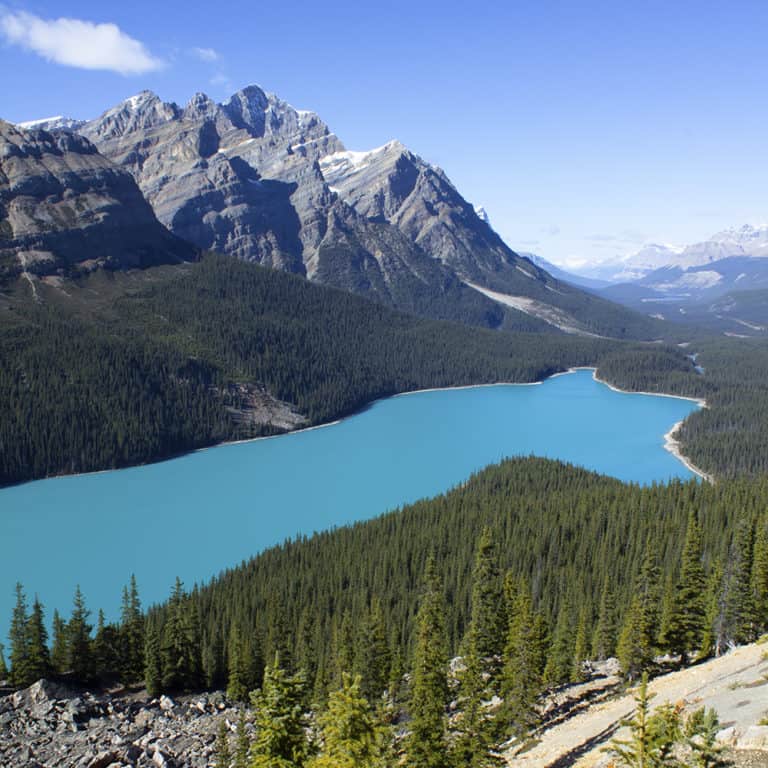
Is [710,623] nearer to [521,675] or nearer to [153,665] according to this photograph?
[521,675]

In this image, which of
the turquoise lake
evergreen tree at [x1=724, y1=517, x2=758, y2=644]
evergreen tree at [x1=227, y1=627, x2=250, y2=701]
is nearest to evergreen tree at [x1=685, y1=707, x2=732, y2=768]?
evergreen tree at [x1=724, y1=517, x2=758, y2=644]

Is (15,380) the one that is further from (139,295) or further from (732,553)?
(732,553)

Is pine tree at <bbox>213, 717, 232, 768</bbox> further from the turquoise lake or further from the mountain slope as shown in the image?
the mountain slope

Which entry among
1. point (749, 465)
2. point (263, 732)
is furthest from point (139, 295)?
point (263, 732)

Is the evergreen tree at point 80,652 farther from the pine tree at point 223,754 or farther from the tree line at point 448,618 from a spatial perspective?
the pine tree at point 223,754

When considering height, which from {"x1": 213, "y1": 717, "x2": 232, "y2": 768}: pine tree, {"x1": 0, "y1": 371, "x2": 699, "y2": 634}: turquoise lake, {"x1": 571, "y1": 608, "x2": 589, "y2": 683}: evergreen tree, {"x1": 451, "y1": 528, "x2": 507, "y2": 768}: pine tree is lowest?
{"x1": 0, "y1": 371, "x2": 699, "y2": 634}: turquoise lake

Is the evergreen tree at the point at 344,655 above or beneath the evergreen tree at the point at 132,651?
above

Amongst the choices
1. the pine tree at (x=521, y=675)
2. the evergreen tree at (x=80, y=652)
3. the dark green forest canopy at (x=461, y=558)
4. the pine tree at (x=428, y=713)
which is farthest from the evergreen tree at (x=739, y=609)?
the evergreen tree at (x=80, y=652)
